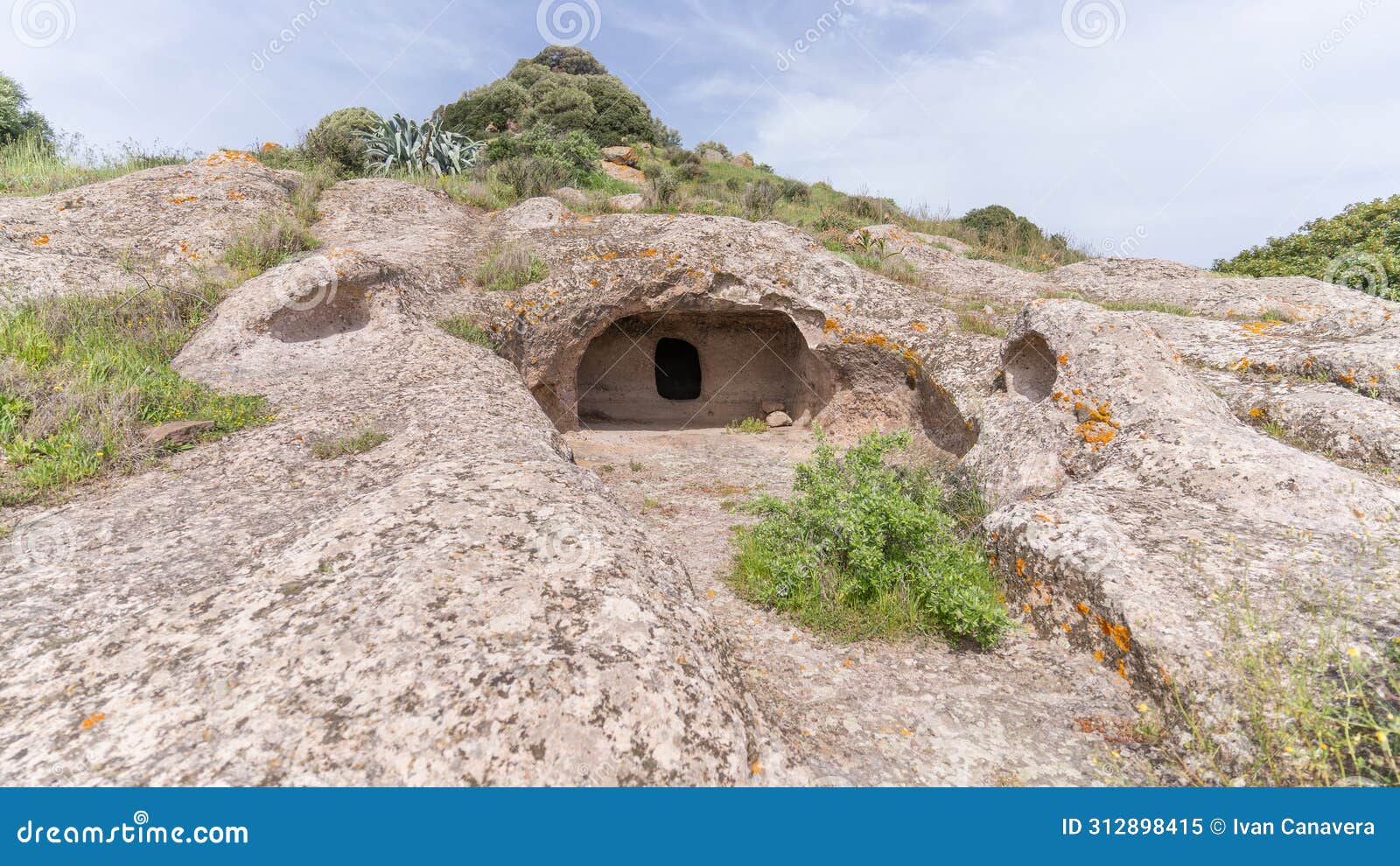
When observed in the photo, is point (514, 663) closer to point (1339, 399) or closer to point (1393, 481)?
point (1393, 481)

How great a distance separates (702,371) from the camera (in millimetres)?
11633

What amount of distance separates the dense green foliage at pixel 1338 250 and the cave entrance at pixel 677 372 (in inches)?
488

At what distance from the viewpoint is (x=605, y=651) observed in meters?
2.57

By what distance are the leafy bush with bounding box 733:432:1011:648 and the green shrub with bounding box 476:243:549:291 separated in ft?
18.0

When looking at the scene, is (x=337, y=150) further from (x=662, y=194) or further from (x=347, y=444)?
(x=347, y=444)

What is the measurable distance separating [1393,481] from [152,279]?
11339 millimetres

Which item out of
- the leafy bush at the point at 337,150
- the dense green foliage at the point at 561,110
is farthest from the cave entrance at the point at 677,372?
the dense green foliage at the point at 561,110

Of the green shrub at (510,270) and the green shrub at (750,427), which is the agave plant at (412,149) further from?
the green shrub at (750,427)

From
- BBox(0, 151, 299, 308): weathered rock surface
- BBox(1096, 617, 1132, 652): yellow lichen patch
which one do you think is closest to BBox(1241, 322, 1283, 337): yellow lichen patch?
BBox(1096, 617, 1132, 652): yellow lichen patch

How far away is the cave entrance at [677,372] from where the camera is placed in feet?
42.4

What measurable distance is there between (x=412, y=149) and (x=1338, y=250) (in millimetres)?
21885

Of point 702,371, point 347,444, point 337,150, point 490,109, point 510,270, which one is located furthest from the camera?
point 490,109

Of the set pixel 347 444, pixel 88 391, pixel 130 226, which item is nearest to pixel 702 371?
pixel 347 444

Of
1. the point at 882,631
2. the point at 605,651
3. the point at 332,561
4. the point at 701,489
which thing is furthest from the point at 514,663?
the point at 701,489
